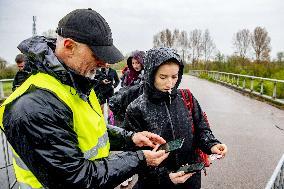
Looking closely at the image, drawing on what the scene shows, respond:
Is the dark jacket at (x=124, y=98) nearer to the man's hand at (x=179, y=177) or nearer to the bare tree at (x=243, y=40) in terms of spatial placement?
the man's hand at (x=179, y=177)

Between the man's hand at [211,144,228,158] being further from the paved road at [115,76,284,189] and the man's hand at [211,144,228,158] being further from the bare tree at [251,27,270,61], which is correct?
the bare tree at [251,27,270,61]

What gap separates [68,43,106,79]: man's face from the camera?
179 centimetres

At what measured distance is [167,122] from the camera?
2.73 m

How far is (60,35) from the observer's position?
1.83m

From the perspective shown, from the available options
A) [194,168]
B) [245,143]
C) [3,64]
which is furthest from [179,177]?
[3,64]

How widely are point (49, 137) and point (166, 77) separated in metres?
1.46

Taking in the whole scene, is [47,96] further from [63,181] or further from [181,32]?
[181,32]

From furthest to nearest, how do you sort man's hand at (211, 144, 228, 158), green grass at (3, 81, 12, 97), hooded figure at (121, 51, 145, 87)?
green grass at (3, 81, 12, 97)
hooded figure at (121, 51, 145, 87)
man's hand at (211, 144, 228, 158)

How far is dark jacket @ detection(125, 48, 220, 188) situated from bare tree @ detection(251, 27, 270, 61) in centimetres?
4142

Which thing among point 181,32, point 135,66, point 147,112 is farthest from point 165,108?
point 181,32

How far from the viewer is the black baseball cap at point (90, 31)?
1.76 metres

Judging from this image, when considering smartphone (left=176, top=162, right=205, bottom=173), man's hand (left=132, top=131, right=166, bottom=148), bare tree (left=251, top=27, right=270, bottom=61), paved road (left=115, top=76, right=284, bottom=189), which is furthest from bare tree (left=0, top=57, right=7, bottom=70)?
bare tree (left=251, top=27, right=270, bottom=61)

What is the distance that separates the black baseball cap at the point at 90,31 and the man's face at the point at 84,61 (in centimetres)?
4

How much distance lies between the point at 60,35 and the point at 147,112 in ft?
3.78
